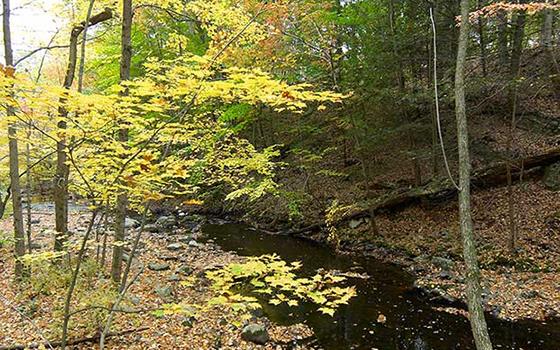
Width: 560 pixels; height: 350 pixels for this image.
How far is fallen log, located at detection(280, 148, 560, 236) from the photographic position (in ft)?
42.7

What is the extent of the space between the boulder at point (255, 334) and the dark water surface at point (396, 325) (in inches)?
41.5

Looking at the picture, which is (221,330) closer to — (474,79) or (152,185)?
(152,185)

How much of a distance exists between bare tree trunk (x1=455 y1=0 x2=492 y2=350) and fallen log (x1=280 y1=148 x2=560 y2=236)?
693 centimetres

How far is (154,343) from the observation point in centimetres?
628

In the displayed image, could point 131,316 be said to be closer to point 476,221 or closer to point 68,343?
point 68,343

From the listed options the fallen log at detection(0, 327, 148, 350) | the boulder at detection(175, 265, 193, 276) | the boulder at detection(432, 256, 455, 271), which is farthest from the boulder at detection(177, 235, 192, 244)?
the boulder at detection(432, 256, 455, 271)

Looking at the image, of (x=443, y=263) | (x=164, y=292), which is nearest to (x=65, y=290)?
(x=164, y=292)

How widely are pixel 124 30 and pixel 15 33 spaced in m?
4.47

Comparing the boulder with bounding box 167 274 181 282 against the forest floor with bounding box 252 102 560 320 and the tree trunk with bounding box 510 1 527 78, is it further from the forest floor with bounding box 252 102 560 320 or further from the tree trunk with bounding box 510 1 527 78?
the tree trunk with bounding box 510 1 527 78

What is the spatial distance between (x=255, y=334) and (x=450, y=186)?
9.36m

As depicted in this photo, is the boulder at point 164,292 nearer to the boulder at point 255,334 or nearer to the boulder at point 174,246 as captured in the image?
the boulder at point 255,334

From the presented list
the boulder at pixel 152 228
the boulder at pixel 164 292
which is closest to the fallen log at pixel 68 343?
the boulder at pixel 164 292

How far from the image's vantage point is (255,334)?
7.02 meters

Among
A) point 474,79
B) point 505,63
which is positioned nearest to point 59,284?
point 474,79
